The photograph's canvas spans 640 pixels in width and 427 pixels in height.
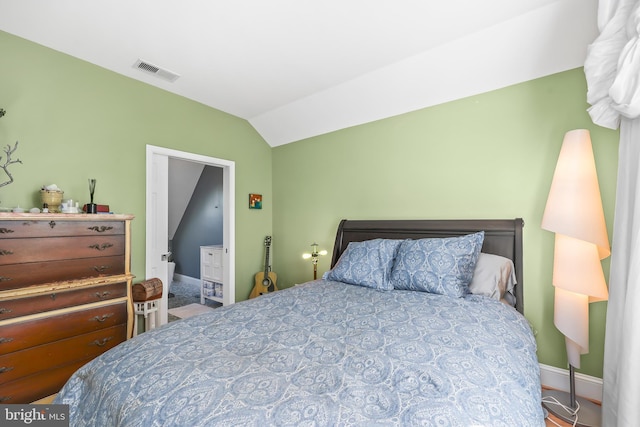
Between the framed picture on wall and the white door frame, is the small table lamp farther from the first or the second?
the white door frame

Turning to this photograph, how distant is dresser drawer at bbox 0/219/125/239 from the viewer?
1.86 metres

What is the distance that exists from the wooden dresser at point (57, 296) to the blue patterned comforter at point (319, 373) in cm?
107

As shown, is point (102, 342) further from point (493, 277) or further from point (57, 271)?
point (493, 277)

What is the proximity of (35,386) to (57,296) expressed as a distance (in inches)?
22.7

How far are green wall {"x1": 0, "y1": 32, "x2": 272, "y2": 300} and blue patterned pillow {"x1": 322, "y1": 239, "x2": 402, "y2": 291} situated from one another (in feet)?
6.53

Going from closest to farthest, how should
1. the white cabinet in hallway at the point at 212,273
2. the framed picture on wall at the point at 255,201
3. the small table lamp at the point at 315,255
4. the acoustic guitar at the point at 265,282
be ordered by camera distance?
1. the small table lamp at the point at 315,255
2. the acoustic guitar at the point at 265,282
3. the framed picture on wall at the point at 255,201
4. the white cabinet in hallway at the point at 212,273

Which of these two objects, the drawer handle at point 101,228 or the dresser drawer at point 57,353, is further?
the drawer handle at point 101,228

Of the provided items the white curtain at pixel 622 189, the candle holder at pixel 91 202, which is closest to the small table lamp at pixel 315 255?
the candle holder at pixel 91 202

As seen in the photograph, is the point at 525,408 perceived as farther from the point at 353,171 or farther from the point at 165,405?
the point at 353,171

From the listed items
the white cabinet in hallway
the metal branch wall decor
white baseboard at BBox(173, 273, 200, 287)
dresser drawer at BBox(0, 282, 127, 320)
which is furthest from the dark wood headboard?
white baseboard at BBox(173, 273, 200, 287)

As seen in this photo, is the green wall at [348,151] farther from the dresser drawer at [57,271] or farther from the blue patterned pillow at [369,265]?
the blue patterned pillow at [369,265]

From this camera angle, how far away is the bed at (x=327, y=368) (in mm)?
862

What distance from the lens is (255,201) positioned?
3959 mm

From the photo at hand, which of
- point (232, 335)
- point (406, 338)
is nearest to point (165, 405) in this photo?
point (232, 335)
